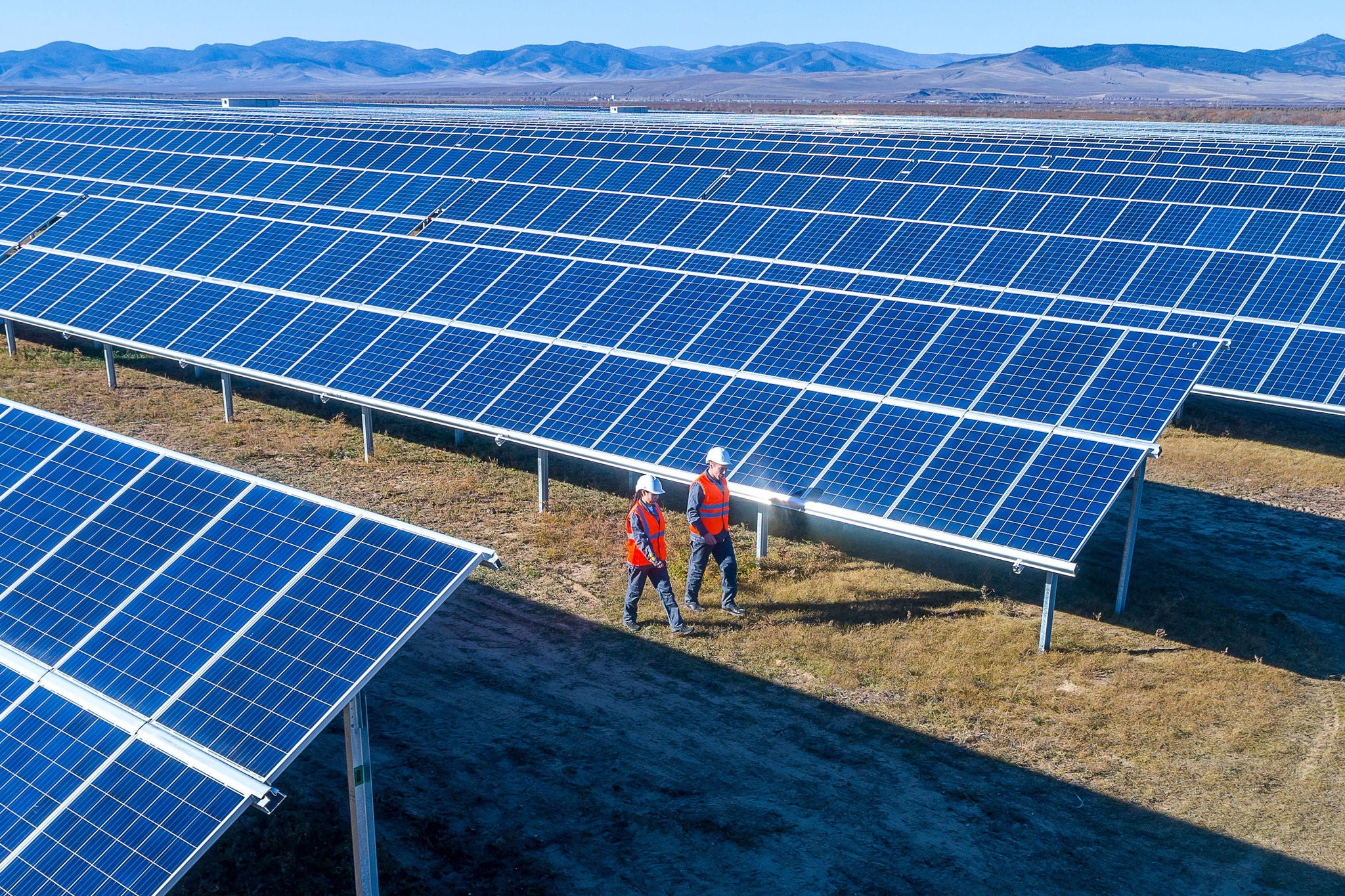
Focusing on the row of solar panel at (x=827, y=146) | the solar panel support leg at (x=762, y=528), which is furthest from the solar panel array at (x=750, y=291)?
the solar panel support leg at (x=762, y=528)

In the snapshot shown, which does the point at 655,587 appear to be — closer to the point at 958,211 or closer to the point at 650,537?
the point at 650,537

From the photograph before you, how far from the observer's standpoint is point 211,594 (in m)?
8.37

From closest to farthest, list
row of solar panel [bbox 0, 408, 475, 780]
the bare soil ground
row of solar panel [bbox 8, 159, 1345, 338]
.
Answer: row of solar panel [bbox 0, 408, 475, 780] → the bare soil ground → row of solar panel [bbox 8, 159, 1345, 338]

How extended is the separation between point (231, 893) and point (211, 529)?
3.14 m

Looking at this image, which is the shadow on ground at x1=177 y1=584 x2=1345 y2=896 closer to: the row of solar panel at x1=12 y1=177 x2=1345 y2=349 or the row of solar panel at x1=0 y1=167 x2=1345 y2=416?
the row of solar panel at x1=0 y1=167 x2=1345 y2=416

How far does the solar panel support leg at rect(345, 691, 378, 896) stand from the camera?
775cm

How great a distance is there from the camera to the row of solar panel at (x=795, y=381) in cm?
1377

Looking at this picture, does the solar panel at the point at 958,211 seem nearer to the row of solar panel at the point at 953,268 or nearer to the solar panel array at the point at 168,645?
the row of solar panel at the point at 953,268

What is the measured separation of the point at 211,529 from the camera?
8992 mm

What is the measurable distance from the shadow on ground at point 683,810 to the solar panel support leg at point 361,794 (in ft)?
4.14

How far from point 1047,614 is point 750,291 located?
809 cm

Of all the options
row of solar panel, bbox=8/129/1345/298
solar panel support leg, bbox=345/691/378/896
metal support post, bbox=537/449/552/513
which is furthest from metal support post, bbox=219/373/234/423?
solar panel support leg, bbox=345/691/378/896

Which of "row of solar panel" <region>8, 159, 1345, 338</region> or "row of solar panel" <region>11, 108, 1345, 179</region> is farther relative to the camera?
"row of solar panel" <region>11, 108, 1345, 179</region>

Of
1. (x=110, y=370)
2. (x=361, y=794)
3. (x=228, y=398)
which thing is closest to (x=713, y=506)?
(x=361, y=794)
